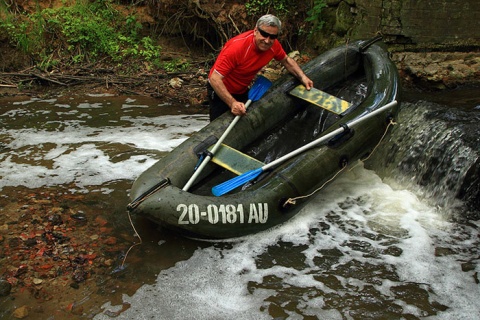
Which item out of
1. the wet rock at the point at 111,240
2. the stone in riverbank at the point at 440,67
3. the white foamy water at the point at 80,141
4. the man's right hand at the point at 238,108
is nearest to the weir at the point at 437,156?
the stone in riverbank at the point at 440,67

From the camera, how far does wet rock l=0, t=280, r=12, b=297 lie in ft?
9.73

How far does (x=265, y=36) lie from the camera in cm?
389

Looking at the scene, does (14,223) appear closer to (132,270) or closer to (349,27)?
(132,270)

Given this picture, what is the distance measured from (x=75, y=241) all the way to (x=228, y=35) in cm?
573

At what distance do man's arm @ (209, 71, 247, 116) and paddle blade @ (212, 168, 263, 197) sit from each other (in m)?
0.71

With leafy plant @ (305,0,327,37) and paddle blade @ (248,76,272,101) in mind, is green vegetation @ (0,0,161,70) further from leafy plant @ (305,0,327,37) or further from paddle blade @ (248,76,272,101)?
paddle blade @ (248,76,272,101)

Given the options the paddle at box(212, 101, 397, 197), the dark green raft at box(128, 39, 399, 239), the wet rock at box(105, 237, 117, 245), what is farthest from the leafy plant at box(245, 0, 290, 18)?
the wet rock at box(105, 237, 117, 245)

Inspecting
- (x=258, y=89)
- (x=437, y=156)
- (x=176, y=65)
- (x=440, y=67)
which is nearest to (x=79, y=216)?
(x=258, y=89)

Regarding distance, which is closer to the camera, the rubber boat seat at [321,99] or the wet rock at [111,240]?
the wet rock at [111,240]

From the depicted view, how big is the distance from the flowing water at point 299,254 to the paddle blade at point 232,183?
393 millimetres

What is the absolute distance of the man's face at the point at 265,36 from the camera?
3.87 metres

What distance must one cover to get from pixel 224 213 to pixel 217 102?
1.38 metres

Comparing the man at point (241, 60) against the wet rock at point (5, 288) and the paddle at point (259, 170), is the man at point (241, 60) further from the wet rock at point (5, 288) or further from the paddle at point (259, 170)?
the wet rock at point (5, 288)

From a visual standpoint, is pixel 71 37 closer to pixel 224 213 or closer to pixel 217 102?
pixel 217 102
